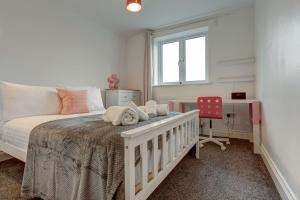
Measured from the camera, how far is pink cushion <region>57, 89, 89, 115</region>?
220cm

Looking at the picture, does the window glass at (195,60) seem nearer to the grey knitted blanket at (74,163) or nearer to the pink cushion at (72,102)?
the pink cushion at (72,102)

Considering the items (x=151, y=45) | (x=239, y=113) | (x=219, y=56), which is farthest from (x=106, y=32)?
(x=239, y=113)

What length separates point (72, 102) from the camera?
223 cm

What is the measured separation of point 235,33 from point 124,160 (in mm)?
3138

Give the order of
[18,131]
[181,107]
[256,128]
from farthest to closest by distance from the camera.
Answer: [181,107] < [256,128] < [18,131]

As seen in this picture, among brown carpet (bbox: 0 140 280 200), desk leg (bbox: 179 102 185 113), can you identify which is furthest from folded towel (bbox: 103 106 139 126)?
desk leg (bbox: 179 102 185 113)

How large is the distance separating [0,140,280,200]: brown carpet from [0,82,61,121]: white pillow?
0.66 meters

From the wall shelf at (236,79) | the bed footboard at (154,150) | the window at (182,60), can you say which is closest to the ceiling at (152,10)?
the window at (182,60)

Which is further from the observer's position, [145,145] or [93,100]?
[93,100]

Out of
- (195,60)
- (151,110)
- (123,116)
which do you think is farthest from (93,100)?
(195,60)

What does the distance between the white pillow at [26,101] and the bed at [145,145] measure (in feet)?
0.52

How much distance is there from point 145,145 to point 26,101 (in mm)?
1751

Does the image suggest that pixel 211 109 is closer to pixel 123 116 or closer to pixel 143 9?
pixel 123 116

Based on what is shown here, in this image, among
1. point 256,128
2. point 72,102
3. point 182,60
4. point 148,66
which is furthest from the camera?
point 148,66
